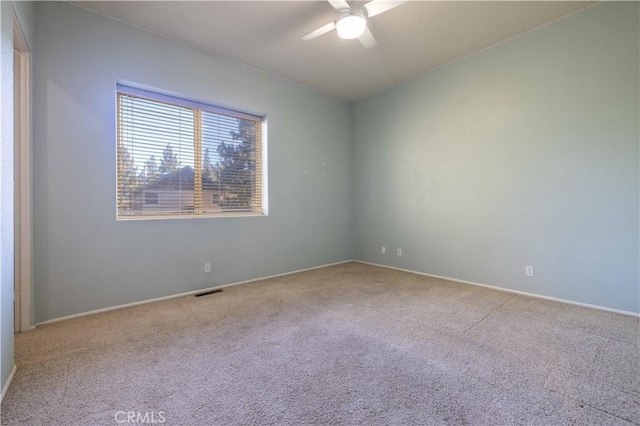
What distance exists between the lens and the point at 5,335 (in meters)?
1.61

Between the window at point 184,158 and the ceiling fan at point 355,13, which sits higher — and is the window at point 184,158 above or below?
below

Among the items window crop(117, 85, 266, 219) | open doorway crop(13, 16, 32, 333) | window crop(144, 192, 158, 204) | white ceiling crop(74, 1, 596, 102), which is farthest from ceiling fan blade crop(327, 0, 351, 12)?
window crop(144, 192, 158, 204)

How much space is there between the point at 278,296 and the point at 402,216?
7.97 ft

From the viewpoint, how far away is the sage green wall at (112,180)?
254 cm

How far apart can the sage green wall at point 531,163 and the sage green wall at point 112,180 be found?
6.64ft

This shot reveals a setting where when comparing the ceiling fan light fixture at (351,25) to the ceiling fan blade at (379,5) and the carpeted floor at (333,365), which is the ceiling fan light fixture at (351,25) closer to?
the ceiling fan blade at (379,5)

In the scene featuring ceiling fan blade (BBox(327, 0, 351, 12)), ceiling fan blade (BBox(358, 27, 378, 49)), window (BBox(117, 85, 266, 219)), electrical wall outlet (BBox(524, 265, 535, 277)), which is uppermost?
ceiling fan blade (BBox(327, 0, 351, 12))

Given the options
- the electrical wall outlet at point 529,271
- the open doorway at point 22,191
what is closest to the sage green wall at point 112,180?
the open doorway at point 22,191

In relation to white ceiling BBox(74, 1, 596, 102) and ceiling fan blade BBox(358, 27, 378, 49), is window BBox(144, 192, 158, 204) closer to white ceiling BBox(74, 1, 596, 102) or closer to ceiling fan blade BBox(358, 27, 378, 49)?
white ceiling BBox(74, 1, 596, 102)

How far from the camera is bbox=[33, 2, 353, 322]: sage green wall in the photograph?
2.54 metres

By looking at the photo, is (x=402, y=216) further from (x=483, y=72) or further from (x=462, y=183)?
(x=483, y=72)

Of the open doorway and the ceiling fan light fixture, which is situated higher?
the ceiling fan light fixture

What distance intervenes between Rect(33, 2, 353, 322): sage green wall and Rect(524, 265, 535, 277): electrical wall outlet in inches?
122

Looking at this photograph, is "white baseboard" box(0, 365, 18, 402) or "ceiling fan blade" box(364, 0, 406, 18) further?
"ceiling fan blade" box(364, 0, 406, 18)
